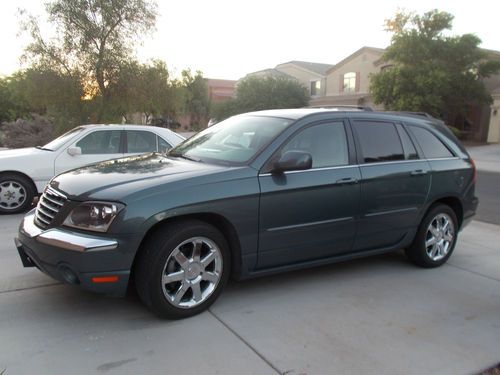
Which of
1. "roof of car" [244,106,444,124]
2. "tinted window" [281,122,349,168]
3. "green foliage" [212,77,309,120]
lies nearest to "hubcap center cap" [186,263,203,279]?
"tinted window" [281,122,349,168]

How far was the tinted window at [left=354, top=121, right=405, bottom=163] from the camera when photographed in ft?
15.6

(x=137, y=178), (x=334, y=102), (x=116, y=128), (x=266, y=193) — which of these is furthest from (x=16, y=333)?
(x=334, y=102)

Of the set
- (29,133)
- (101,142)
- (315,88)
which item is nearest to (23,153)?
(101,142)

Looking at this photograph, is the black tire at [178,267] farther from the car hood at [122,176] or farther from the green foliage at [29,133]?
the green foliage at [29,133]

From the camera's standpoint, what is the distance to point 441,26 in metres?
29.8

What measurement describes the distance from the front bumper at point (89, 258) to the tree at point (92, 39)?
12.0 meters

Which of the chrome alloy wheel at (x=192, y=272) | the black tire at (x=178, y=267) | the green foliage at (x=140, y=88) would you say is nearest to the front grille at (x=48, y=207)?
the black tire at (x=178, y=267)

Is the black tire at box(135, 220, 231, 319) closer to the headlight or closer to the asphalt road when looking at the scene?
the headlight

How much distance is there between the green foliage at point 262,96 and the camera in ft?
130

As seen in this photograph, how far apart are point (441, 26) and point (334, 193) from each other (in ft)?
98.2

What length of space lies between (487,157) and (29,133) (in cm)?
2166

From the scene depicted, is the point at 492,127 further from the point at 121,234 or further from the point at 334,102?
the point at 121,234

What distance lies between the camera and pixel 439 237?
5355mm

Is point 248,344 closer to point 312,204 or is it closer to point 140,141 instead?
point 312,204
